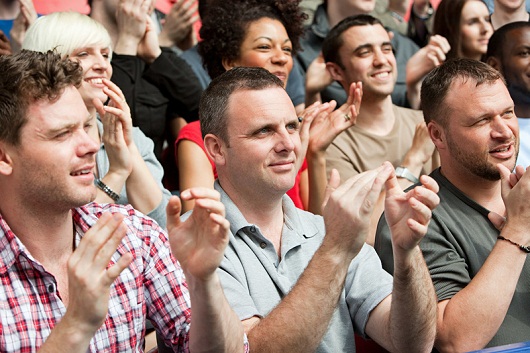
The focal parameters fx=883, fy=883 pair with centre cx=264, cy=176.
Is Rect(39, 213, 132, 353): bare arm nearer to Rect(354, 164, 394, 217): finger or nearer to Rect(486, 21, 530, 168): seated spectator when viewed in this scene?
Rect(354, 164, 394, 217): finger

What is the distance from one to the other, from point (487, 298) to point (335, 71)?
1661 millimetres

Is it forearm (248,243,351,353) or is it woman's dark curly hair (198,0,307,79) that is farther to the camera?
woman's dark curly hair (198,0,307,79)

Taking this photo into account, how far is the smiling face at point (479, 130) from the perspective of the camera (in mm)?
2590

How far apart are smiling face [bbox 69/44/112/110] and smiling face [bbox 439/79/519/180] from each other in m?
1.10

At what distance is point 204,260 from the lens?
174 centimetres

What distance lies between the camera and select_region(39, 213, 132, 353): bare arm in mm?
1635

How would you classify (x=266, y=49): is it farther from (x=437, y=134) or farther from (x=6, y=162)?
(x=6, y=162)

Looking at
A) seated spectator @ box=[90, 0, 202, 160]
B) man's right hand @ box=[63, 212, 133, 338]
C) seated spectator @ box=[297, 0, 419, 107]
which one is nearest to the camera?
A: man's right hand @ box=[63, 212, 133, 338]

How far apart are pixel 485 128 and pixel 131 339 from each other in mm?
1254

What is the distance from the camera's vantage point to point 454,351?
228 centimetres

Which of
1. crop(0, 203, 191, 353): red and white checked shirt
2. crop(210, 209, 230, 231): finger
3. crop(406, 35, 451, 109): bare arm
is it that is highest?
crop(406, 35, 451, 109): bare arm

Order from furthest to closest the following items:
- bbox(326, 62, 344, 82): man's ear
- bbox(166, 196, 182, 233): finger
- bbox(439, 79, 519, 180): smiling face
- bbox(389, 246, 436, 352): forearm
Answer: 1. bbox(326, 62, 344, 82): man's ear
2. bbox(439, 79, 519, 180): smiling face
3. bbox(389, 246, 436, 352): forearm
4. bbox(166, 196, 182, 233): finger

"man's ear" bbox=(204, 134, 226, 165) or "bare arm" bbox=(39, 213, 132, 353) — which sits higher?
"man's ear" bbox=(204, 134, 226, 165)

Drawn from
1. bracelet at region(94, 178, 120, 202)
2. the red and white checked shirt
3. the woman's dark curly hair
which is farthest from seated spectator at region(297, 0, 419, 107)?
the red and white checked shirt
